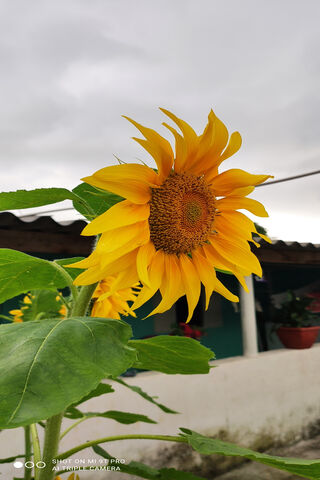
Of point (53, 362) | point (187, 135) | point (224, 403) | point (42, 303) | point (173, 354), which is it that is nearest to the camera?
point (53, 362)

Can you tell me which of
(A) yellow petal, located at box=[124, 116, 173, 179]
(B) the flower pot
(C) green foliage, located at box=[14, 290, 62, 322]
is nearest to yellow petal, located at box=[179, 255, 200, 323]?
(A) yellow petal, located at box=[124, 116, 173, 179]

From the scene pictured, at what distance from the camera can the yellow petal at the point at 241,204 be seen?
1.81 feet

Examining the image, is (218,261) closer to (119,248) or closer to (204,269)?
(204,269)

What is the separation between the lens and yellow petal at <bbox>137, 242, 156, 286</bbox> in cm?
47

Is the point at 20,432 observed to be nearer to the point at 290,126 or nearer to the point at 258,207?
the point at 258,207

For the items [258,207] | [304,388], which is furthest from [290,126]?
[258,207]

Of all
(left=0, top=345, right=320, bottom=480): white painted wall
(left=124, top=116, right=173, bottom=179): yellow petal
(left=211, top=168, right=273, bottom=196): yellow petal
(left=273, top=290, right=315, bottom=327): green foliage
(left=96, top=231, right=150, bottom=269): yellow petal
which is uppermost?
(left=124, top=116, right=173, bottom=179): yellow petal

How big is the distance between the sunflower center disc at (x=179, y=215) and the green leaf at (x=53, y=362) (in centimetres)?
12

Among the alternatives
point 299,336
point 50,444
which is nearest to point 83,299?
point 50,444

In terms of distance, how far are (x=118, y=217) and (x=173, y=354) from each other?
0.23 m

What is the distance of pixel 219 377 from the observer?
14.8ft

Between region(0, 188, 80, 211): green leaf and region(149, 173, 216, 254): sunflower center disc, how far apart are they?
10cm

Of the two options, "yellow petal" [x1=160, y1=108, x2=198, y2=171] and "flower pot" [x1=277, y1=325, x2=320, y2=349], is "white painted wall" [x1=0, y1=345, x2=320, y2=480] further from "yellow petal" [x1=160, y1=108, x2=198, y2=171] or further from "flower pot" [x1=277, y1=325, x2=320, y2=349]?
"yellow petal" [x1=160, y1=108, x2=198, y2=171]

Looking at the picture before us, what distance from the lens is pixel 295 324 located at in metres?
5.56
